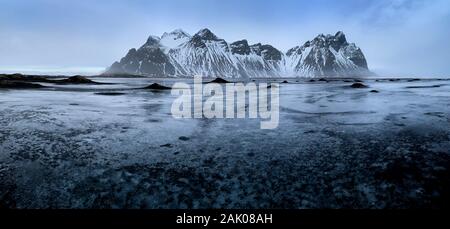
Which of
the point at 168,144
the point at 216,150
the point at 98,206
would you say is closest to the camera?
the point at 98,206

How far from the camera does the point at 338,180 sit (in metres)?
2.86

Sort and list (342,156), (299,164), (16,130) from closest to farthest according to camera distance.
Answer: (299,164)
(342,156)
(16,130)

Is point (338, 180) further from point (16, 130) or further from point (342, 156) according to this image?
point (16, 130)

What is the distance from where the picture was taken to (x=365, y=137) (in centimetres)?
459

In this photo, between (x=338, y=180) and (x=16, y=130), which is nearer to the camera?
(x=338, y=180)

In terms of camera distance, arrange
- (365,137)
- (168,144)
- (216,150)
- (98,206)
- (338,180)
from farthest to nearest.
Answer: (365,137) → (168,144) → (216,150) → (338,180) → (98,206)

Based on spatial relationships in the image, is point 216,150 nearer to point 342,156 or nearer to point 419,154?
point 342,156
